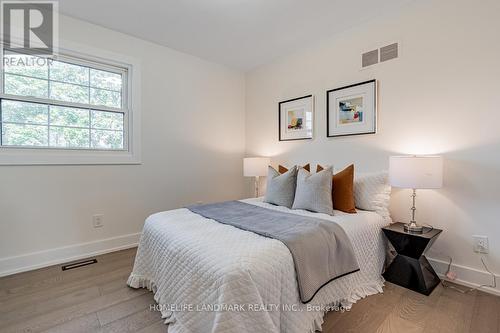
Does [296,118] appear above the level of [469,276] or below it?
above

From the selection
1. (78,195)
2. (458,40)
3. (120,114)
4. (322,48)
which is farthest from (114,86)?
(458,40)

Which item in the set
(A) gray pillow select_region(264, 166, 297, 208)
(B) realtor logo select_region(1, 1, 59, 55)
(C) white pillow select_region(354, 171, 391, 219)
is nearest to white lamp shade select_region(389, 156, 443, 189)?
(C) white pillow select_region(354, 171, 391, 219)

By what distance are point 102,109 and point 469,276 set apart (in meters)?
3.85

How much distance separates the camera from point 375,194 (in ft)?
7.32

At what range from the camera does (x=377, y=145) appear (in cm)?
249

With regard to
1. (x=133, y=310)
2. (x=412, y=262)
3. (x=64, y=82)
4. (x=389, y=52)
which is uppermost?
(x=389, y=52)

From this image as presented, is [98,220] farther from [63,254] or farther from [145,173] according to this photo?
[145,173]

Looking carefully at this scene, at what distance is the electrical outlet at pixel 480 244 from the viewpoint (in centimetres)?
193

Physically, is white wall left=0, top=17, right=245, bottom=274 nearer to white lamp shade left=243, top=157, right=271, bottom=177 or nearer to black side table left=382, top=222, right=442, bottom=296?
white lamp shade left=243, top=157, right=271, bottom=177

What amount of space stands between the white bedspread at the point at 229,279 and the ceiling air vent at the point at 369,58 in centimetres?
167

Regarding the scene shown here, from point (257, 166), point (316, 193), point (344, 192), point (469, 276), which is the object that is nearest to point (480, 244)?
point (469, 276)

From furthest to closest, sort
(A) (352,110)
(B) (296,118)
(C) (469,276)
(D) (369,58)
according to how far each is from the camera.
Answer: (B) (296,118) < (A) (352,110) < (D) (369,58) < (C) (469,276)

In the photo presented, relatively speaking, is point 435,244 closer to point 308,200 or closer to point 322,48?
point 308,200

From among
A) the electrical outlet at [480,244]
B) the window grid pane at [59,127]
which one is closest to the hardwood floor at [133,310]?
the electrical outlet at [480,244]
